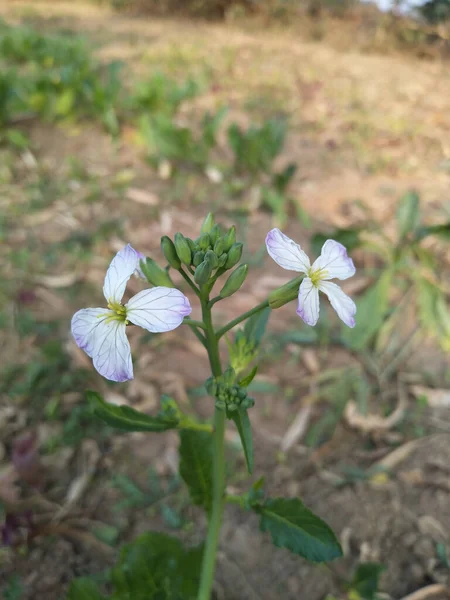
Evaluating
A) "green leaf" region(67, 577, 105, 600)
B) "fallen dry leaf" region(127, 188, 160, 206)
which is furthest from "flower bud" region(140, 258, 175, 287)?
"fallen dry leaf" region(127, 188, 160, 206)

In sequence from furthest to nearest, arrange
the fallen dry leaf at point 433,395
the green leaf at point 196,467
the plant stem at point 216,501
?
1. the fallen dry leaf at point 433,395
2. the green leaf at point 196,467
3. the plant stem at point 216,501

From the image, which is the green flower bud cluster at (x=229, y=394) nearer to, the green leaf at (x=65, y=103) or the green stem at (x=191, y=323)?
the green stem at (x=191, y=323)

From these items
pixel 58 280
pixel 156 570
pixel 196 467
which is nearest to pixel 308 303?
pixel 196 467

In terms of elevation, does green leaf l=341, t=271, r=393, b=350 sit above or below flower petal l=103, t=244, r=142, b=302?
below

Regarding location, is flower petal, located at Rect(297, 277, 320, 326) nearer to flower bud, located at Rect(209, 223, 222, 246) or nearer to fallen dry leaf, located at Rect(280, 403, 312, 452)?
flower bud, located at Rect(209, 223, 222, 246)

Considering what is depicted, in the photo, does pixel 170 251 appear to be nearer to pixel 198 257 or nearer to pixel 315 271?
pixel 198 257

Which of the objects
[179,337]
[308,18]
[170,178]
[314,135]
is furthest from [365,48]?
[179,337]

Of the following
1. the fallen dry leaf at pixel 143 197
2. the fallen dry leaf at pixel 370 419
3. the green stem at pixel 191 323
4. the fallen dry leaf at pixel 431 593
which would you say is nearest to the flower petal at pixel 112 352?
the green stem at pixel 191 323
